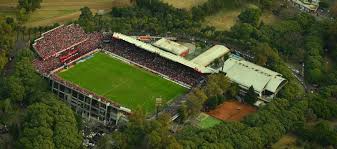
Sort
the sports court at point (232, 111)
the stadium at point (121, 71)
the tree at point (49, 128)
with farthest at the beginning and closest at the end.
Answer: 1. the sports court at point (232, 111)
2. the stadium at point (121, 71)
3. the tree at point (49, 128)

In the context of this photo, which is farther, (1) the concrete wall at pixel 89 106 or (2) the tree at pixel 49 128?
(1) the concrete wall at pixel 89 106

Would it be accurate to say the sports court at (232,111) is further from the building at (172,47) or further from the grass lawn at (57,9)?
the grass lawn at (57,9)

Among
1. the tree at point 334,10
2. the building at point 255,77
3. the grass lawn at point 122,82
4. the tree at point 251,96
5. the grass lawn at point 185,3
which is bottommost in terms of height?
the grass lawn at point 122,82

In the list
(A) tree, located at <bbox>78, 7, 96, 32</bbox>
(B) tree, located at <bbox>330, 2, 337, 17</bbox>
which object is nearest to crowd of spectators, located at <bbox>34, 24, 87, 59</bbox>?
(A) tree, located at <bbox>78, 7, 96, 32</bbox>

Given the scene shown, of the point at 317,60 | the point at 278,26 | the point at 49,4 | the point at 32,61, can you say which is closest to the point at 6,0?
the point at 49,4

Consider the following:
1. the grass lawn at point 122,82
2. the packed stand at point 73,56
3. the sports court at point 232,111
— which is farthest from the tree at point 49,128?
the sports court at point 232,111

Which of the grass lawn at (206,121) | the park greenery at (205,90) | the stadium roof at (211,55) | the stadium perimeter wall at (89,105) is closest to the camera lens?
the park greenery at (205,90)

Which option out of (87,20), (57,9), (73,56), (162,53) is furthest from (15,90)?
(57,9)
